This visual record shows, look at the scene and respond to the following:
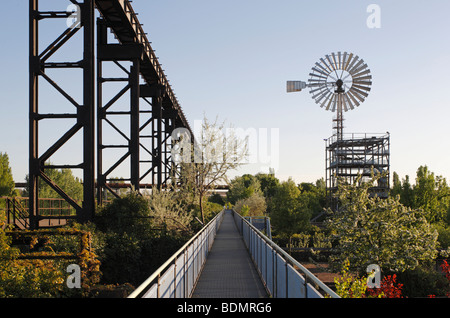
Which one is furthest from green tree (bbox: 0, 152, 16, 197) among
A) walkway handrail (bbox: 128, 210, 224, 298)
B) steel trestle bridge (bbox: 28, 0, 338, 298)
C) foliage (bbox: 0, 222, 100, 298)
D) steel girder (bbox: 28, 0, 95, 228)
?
walkway handrail (bbox: 128, 210, 224, 298)

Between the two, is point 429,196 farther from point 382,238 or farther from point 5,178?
point 5,178

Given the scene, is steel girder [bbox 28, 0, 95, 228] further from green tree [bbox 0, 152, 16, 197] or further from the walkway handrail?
green tree [bbox 0, 152, 16, 197]

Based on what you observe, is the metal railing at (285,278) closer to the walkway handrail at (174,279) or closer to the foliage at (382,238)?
the walkway handrail at (174,279)

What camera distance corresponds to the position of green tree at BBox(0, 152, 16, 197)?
50656 mm

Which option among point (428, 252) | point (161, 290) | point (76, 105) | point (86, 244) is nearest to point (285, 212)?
point (428, 252)

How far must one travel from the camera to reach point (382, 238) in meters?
16.1

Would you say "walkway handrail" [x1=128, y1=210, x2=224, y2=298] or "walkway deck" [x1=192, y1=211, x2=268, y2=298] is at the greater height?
"walkway handrail" [x1=128, y1=210, x2=224, y2=298]

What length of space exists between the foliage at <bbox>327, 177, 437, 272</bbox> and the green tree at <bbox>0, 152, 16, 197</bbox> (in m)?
46.3

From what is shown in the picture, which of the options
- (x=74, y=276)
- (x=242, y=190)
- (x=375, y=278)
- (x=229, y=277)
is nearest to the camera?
(x=74, y=276)

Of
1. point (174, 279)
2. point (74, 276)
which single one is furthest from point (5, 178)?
point (174, 279)

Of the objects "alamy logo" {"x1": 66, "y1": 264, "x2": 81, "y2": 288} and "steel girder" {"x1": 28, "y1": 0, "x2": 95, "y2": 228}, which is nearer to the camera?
"alamy logo" {"x1": 66, "y1": 264, "x2": 81, "y2": 288}

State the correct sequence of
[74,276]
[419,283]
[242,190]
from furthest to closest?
1. [242,190]
2. [419,283]
3. [74,276]

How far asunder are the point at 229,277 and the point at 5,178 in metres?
48.3

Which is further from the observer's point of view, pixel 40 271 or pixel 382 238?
pixel 382 238
